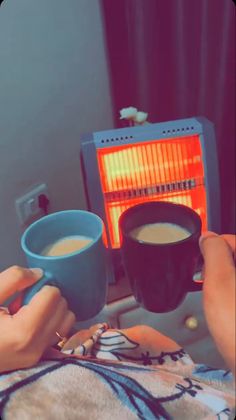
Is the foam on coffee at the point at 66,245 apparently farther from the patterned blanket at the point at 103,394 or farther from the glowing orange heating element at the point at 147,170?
the glowing orange heating element at the point at 147,170

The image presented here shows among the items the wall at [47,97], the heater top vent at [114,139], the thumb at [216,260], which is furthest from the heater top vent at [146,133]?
the thumb at [216,260]

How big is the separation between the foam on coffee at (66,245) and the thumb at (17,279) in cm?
6

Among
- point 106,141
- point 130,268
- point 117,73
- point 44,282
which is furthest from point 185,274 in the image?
point 117,73

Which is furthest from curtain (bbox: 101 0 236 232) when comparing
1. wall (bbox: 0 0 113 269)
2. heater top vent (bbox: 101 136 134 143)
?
heater top vent (bbox: 101 136 134 143)

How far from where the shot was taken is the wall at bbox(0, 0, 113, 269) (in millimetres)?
1000

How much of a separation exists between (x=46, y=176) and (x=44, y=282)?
667mm

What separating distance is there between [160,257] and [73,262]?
0.33 ft

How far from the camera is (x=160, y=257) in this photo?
56cm

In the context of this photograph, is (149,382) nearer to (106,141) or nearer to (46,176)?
(106,141)

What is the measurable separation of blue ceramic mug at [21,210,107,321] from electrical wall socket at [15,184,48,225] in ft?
1.65

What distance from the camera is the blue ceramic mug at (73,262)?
53 cm

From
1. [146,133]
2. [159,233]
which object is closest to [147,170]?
[146,133]

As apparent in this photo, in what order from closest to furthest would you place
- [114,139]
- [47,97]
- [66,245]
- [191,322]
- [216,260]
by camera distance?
[216,260] < [66,245] < [114,139] < [191,322] < [47,97]

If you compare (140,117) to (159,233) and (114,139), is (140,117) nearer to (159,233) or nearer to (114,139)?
(114,139)
